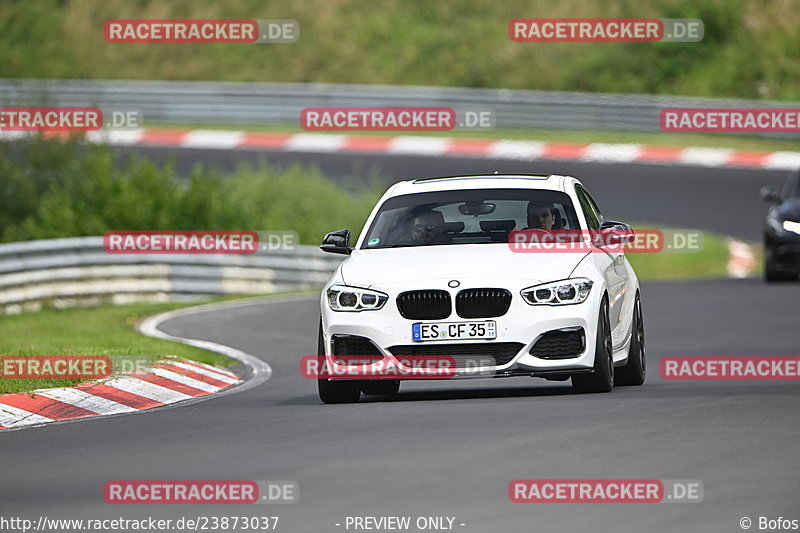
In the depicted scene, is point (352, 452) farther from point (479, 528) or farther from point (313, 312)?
point (313, 312)

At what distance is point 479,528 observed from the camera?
7.49 m

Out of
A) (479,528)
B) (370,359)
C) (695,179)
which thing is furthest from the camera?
(695,179)

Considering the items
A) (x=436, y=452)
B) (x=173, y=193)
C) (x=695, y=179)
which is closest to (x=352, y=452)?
(x=436, y=452)

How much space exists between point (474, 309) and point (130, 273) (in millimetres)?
14776

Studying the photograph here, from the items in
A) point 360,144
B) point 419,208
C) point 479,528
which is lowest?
point 479,528

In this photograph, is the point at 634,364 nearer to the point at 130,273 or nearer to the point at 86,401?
the point at 86,401

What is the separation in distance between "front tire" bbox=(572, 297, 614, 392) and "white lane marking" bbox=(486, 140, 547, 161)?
24.6 meters

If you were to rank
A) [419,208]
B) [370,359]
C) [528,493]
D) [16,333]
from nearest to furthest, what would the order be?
[528,493], [370,359], [419,208], [16,333]

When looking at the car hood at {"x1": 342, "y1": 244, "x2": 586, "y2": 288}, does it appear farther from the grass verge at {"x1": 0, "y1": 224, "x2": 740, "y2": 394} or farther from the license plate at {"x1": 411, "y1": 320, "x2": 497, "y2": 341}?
the grass verge at {"x1": 0, "y1": 224, "x2": 740, "y2": 394}

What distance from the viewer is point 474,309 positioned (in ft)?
39.3

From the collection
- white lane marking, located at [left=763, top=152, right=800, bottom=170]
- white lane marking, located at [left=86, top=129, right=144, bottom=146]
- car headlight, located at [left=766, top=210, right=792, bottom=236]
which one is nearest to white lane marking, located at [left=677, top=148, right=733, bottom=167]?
white lane marking, located at [left=763, top=152, right=800, bottom=170]

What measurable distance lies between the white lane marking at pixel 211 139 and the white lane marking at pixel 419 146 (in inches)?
132

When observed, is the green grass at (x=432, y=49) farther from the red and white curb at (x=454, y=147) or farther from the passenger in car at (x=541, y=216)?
the passenger in car at (x=541, y=216)

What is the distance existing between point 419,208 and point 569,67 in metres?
33.0
